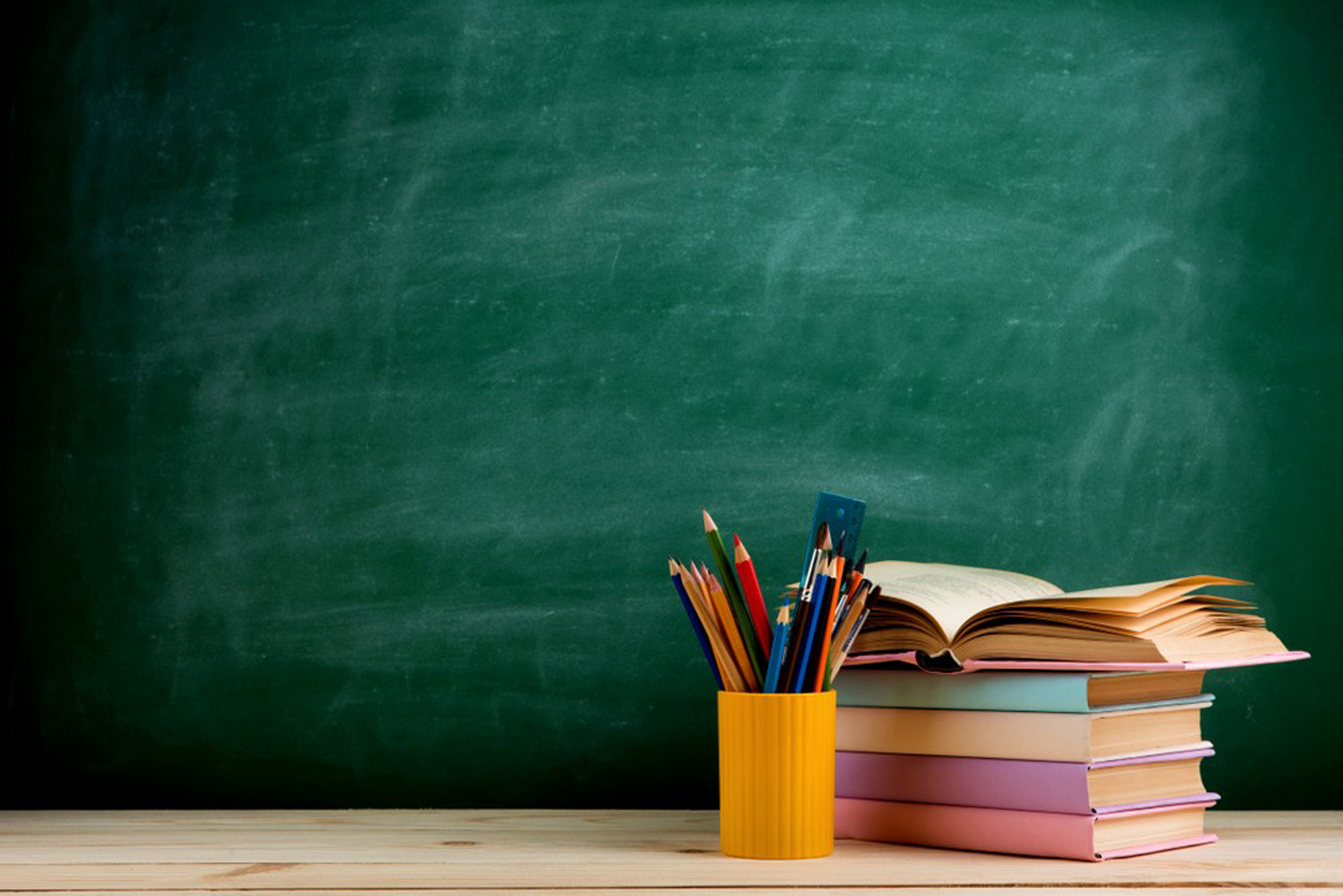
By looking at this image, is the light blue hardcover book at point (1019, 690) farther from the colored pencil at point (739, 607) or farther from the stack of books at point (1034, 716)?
the colored pencil at point (739, 607)

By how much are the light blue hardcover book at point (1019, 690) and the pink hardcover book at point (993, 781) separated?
4 cm

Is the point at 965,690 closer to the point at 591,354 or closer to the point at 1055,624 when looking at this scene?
the point at 1055,624

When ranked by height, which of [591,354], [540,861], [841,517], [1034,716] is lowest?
[540,861]

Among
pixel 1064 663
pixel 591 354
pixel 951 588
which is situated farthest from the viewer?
pixel 591 354

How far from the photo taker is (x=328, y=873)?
0.98 m

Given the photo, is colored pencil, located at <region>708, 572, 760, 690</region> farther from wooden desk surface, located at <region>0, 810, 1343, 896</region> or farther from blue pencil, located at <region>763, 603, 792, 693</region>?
wooden desk surface, located at <region>0, 810, 1343, 896</region>

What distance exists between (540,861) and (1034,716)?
400mm

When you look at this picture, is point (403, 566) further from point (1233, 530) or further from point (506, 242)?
point (1233, 530)

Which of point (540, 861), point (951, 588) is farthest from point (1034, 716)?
point (540, 861)

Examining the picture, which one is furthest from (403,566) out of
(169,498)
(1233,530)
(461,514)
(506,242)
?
(1233,530)

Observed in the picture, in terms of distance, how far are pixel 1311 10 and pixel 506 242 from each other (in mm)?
917

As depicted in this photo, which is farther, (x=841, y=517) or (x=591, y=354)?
(x=591, y=354)

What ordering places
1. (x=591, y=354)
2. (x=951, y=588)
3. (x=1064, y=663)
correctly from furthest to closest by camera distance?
1. (x=591, y=354)
2. (x=951, y=588)
3. (x=1064, y=663)

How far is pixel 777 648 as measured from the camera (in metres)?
1.00
